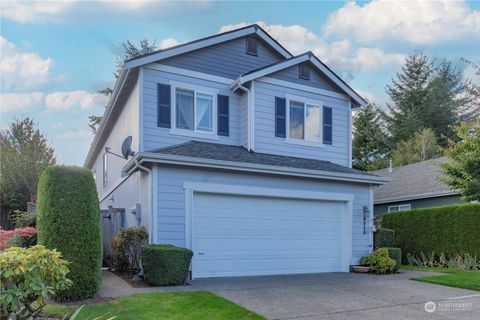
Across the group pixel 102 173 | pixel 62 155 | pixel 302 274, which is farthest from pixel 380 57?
pixel 62 155

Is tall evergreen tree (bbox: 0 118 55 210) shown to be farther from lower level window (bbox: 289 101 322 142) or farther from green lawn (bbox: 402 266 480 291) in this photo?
green lawn (bbox: 402 266 480 291)

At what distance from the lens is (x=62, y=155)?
2905 cm

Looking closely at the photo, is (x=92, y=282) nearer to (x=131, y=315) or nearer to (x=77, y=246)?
(x=77, y=246)

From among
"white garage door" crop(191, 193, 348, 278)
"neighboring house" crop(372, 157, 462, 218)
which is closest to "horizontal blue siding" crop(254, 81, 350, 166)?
"white garage door" crop(191, 193, 348, 278)

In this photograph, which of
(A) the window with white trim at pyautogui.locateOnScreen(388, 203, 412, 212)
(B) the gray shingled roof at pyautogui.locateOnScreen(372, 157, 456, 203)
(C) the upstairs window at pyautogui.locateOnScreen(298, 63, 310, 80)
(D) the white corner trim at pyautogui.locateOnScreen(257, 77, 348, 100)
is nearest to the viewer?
(D) the white corner trim at pyautogui.locateOnScreen(257, 77, 348, 100)

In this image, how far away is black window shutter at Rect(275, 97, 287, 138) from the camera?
514 inches

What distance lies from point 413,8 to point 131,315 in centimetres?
1276

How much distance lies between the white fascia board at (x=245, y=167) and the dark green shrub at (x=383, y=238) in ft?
5.87

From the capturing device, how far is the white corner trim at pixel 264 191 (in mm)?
10401

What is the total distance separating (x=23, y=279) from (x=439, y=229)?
A: 13645mm

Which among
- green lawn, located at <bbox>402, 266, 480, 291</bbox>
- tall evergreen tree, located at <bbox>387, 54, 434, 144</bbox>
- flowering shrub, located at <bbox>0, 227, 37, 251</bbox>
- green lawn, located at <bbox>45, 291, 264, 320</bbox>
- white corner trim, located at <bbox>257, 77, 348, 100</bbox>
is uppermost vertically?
tall evergreen tree, located at <bbox>387, 54, 434, 144</bbox>

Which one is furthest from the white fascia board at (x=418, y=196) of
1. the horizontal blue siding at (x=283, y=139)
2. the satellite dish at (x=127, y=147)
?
the satellite dish at (x=127, y=147)

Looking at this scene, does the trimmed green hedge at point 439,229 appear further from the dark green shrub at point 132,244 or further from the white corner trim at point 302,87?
the dark green shrub at point 132,244

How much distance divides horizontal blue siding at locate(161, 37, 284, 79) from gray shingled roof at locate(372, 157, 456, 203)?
9533 mm
